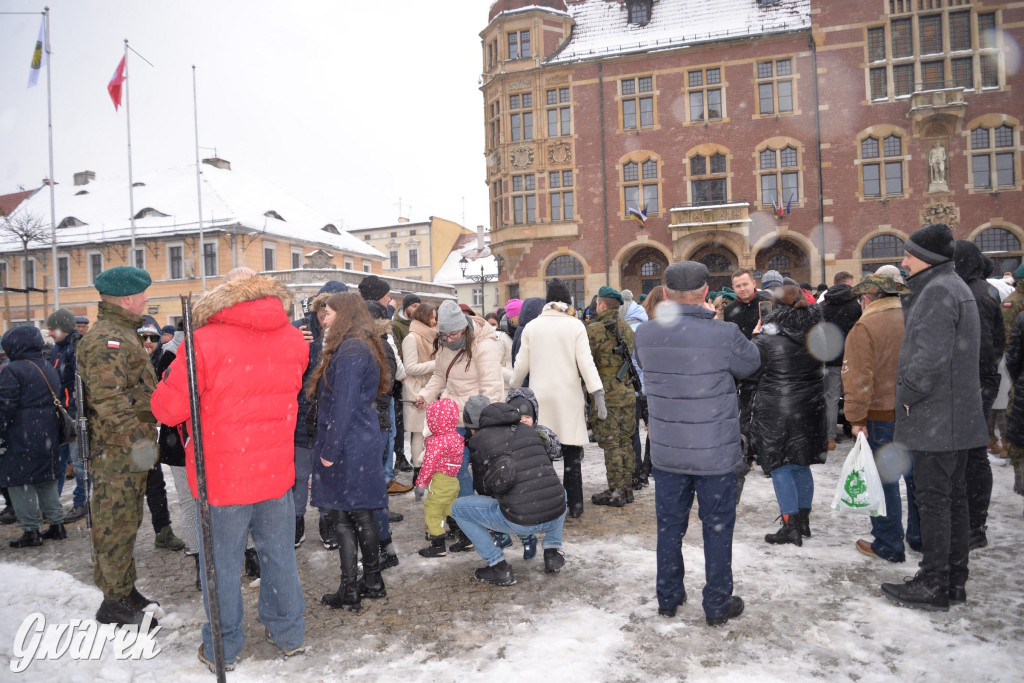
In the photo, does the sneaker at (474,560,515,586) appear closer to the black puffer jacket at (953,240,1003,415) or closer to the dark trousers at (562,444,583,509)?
the dark trousers at (562,444,583,509)

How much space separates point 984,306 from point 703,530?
2.89 m

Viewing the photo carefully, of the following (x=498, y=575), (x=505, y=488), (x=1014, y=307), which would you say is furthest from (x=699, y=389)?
(x=1014, y=307)

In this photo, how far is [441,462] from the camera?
185 inches

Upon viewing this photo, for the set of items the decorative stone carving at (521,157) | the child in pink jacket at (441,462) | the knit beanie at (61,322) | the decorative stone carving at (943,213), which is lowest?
the child in pink jacket at (441,462)

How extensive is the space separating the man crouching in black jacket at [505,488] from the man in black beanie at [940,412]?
2.22 m

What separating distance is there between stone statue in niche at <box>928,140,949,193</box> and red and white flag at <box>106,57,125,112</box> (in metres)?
30.9

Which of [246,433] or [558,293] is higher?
[558,293]

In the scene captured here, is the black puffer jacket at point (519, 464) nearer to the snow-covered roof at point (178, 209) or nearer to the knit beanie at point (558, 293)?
the knit beanie at point (558, 293)

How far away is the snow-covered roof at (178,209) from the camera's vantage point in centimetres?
3459

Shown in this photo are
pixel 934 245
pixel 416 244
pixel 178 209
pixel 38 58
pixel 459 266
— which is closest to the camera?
pixel 934 245

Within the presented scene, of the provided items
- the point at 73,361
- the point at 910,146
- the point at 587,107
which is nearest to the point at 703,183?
the point at 587,107

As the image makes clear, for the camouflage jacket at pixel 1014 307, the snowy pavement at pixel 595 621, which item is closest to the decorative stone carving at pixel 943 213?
the camouflage jacket at pixel 1014 307

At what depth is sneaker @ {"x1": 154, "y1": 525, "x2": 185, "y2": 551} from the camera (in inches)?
216

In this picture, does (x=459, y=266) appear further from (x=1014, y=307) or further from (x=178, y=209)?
(x=1014, y=307)
